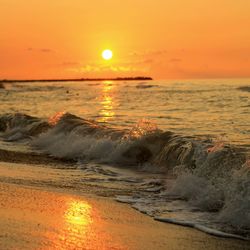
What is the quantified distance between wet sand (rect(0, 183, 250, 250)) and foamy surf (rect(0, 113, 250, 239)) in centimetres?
38

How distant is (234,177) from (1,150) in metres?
8.80

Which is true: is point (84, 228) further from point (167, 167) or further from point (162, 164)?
point (162, 164)

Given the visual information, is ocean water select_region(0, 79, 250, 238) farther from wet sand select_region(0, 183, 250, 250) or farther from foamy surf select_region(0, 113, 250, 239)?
wet sand select_region(0, 183, 250, 250)

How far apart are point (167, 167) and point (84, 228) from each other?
20.3 feet

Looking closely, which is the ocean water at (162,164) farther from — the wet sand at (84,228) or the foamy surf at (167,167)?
the wet sand at (84,228)

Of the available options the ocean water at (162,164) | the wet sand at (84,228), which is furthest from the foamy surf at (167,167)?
the wet sand at (84,228)

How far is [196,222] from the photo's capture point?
6.63 metres

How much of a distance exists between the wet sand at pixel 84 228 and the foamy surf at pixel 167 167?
379mm

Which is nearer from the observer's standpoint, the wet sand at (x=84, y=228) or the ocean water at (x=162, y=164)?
the wet sand at (x=84, y=228)

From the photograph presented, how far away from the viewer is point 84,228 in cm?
588

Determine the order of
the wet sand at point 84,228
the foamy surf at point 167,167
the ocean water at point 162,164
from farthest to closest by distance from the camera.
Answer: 1. the ocean water at point 162,164
2. the foamy surf at point 167,167
3. the wet sand at point 84,228

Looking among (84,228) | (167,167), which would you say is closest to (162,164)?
(167,167)

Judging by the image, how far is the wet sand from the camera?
531cm

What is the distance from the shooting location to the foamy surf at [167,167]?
704cm
